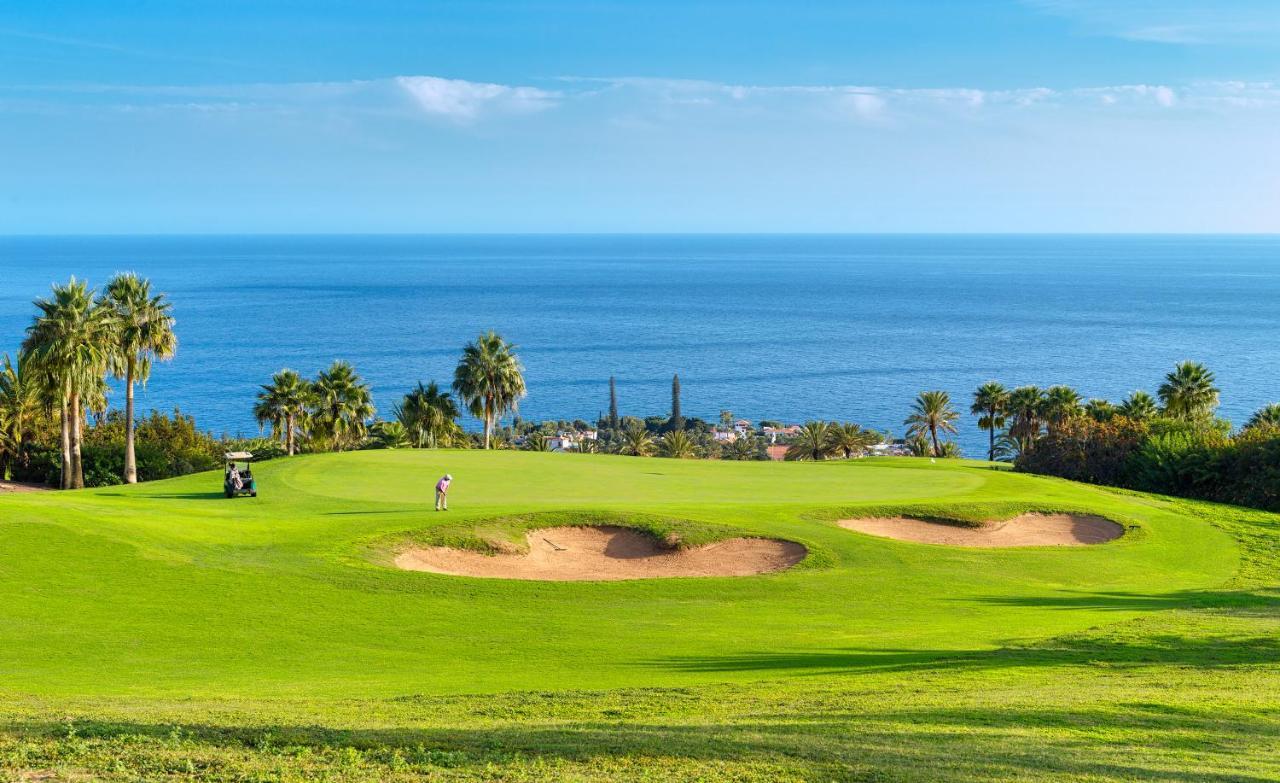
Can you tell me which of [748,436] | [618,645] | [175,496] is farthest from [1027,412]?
[618,645]

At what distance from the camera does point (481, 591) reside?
2183 centimetres

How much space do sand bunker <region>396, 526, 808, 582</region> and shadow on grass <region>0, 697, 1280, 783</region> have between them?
447 inches

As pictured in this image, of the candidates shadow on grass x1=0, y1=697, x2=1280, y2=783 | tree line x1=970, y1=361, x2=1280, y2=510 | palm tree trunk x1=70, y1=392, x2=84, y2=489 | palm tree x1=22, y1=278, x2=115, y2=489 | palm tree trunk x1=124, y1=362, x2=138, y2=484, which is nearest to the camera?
shadow on grass x1=0, y1=697, x2=1280, y2=783

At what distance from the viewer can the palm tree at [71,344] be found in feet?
137

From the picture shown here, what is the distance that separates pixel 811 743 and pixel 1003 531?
1971cm

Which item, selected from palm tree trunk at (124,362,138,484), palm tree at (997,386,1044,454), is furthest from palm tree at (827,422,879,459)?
palm tree trunk at (124,362,138,484)

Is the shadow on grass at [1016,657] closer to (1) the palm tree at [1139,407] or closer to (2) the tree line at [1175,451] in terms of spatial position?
(2) the tree line at [1175,451]

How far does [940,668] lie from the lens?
16.9 m

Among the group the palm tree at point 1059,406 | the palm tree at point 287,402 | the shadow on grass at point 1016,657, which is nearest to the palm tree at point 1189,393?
the palm tree at point 1059,406

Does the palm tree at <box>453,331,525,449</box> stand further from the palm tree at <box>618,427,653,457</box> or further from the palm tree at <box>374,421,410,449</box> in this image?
the palm tree at <box>618,427,653,457</box>

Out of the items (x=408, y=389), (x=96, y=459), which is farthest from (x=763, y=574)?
(x=408, y=389)

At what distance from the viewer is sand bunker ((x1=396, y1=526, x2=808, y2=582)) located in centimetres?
2450

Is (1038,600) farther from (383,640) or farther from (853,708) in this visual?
(383,640)

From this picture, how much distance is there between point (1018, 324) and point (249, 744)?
659 ft
